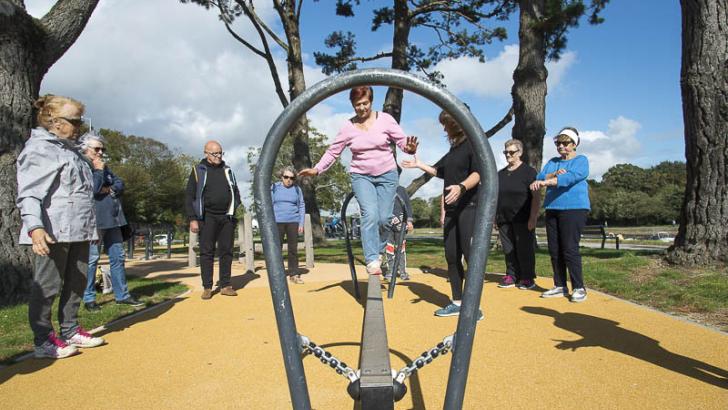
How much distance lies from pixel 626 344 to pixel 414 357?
1.62m

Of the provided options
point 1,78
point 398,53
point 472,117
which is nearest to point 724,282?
point 472,117

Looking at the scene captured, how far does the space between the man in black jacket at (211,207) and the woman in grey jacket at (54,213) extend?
227 cm

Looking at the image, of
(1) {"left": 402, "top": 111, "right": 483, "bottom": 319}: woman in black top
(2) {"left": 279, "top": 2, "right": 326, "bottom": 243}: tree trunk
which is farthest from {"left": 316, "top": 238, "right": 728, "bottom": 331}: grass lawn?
(2) {"left": 279, "top": 2, "right": 326, "bottom": 243}: tree trunk

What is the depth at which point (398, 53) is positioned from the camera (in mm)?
16672

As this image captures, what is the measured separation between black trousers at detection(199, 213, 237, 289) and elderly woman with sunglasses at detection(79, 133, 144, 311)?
0.88m

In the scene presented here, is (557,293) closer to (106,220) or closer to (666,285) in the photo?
(666,285)

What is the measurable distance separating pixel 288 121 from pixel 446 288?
522cm

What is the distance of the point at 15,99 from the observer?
223 inches

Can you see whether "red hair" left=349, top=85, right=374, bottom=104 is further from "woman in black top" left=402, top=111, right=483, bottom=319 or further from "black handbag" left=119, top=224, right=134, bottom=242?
"black handbag" left=119, top=224, right=134, bottom=242

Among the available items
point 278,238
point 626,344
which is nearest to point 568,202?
point 626,344

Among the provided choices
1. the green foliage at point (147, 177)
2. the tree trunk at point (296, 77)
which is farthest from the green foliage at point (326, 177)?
the tree trunk at point (296, 77)

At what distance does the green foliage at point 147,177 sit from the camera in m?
34.3

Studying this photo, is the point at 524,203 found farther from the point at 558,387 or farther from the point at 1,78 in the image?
the point at 1,78

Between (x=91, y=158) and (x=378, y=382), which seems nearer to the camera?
(x=378, y=382)
